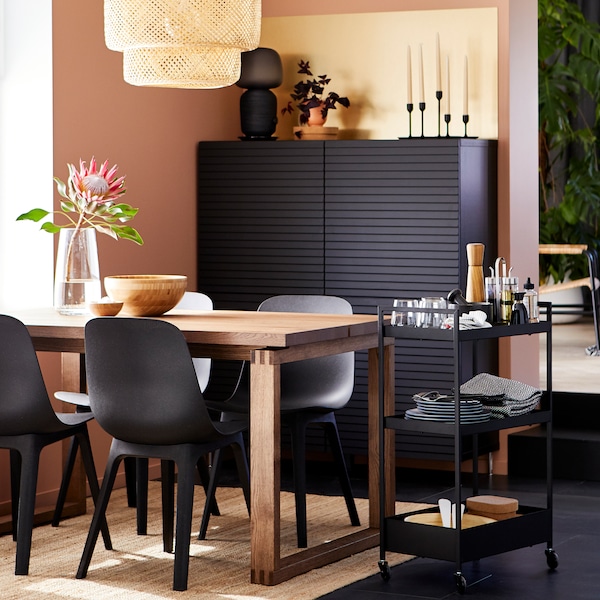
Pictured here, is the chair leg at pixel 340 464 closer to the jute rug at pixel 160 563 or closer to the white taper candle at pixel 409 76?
the jute rug at pixel 160 563

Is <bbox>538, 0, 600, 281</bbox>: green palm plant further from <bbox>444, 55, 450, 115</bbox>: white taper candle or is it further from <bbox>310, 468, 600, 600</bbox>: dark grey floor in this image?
<bbox>310, 468, 600, 600</bbox>: dark grey floor

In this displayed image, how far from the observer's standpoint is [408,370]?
604 cm

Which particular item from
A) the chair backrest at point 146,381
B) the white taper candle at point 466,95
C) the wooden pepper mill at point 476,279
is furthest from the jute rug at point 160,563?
the white taper candle at point 466,95

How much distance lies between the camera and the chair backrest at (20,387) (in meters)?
4.37

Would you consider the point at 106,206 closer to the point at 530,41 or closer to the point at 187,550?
the point at 187,550

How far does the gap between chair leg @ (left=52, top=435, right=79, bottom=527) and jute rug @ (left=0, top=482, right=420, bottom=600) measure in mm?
47

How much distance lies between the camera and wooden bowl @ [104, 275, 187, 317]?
4.74m

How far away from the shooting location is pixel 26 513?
439 cm

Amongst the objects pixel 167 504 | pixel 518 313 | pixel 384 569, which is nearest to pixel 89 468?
pixel 167 504

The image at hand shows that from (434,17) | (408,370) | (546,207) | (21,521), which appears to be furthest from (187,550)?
(546,207)

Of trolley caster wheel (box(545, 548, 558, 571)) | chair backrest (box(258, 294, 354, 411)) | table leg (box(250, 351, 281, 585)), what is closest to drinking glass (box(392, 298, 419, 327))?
table leg (box(250, 351, 281, 585))

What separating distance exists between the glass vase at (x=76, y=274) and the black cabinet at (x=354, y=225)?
149cm

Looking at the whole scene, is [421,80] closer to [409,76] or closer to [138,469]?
[409,76]

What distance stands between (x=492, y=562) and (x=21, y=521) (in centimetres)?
159
